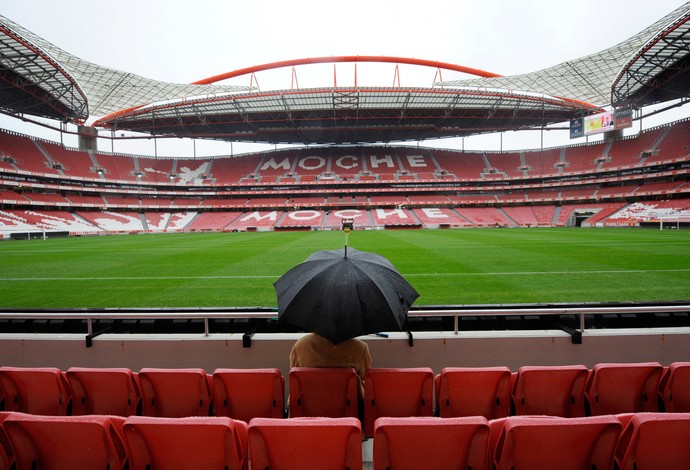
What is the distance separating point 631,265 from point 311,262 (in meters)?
13.3

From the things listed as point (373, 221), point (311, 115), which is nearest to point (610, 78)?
point (373, 221)

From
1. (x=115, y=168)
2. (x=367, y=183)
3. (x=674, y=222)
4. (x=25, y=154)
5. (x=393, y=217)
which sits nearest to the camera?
(x=674, y=222)

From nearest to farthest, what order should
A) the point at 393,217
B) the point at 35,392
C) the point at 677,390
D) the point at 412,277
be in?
the point at 677,390 → the point at 35,392 → the point at 412,277 → the point at 393,217

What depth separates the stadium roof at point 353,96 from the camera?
2992 centimetres

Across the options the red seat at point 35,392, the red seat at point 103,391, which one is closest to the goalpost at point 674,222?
the red seat at point 103,391

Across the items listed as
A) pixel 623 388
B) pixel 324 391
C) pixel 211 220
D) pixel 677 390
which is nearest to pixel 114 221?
pixel 211 220

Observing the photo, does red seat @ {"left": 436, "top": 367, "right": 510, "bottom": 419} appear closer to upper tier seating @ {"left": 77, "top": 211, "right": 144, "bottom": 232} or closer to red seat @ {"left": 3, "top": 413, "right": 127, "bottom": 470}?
red seat @ {"left": 3, "top": 413, "right": 127, "bottom": 470}

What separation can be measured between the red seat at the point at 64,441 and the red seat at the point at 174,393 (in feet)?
2.35

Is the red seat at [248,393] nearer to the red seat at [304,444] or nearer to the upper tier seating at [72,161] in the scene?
the red seat at [304,444]

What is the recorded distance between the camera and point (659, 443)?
5.29ft

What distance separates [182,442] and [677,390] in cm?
331

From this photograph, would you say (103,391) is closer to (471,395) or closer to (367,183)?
(471,395)

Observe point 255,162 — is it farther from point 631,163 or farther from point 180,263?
point 631,163

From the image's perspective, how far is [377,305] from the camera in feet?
8.30
